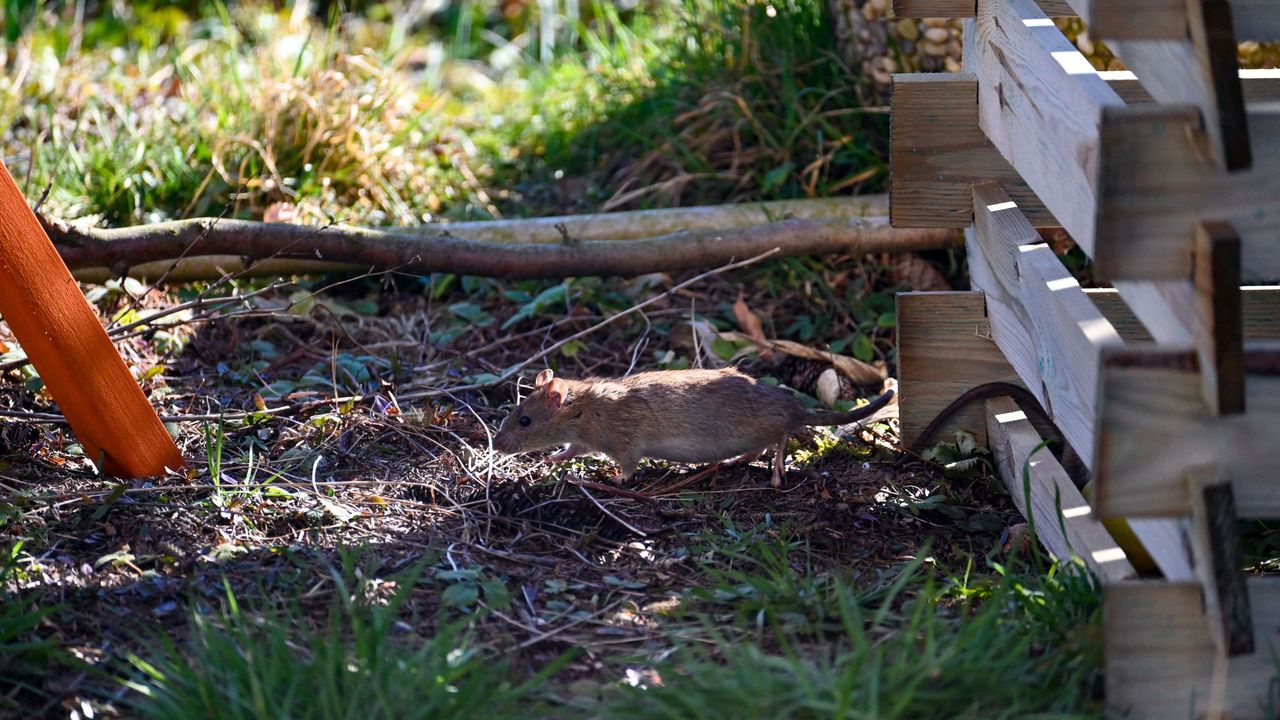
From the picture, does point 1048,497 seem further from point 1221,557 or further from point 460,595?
point 460,595

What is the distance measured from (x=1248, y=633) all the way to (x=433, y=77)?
22.4 ft

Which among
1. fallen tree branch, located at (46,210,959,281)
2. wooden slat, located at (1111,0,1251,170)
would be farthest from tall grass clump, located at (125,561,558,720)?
fallen tree branch, located at (46,210,959,281)

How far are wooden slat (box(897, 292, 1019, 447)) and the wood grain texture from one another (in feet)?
2.22

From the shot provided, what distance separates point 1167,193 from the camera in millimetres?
2434

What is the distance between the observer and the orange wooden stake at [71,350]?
3479mm

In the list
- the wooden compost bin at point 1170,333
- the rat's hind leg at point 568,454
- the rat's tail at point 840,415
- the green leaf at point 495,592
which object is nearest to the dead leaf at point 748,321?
the rat's tail at point 840,415

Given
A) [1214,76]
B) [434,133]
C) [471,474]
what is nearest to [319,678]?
[471,474]

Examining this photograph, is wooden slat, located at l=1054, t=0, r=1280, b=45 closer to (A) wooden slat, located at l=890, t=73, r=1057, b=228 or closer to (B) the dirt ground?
(B) the dirt ground

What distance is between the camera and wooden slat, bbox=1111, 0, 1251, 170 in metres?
2.33

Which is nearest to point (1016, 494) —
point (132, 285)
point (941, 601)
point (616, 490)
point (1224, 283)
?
point (941, 601)

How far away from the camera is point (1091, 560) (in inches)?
123

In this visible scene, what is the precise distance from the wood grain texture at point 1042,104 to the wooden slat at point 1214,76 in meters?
0.16

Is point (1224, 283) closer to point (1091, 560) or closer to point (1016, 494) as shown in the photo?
point (1091, 560)

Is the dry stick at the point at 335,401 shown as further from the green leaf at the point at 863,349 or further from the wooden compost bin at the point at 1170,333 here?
the wooden compost bin at the point at 1170,333
